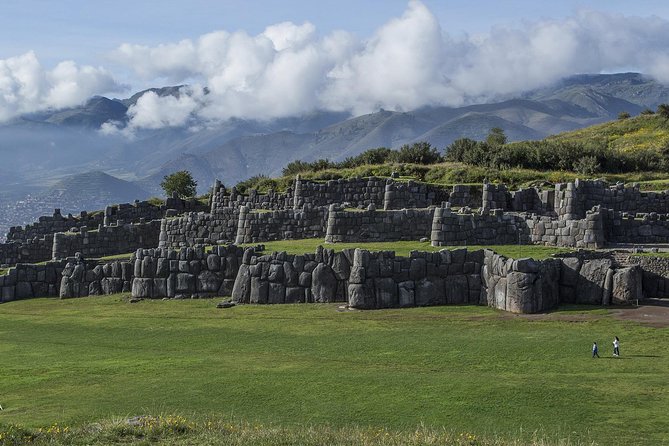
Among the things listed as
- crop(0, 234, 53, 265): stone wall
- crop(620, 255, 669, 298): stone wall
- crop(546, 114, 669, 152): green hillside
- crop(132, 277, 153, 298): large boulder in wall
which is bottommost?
crop(132, 277, 153, 298): large boulder in wall

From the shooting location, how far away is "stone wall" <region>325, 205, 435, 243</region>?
38.5 m

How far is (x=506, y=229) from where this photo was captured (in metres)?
36.8

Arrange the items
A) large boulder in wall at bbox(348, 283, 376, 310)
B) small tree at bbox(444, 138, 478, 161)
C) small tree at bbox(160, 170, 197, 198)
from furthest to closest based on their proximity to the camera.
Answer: small tree at bbox(160, 170, 197, 198) < small tree at bbox(444, 138, 478, 161) < large boulder in wall at bbox(348, 283, 376, 310)

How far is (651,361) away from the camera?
2166 centimetres

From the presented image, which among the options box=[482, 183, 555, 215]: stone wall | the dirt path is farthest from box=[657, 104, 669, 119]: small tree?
the dirt path

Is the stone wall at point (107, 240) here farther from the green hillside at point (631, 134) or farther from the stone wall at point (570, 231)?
the green hillside at point (631, 134)

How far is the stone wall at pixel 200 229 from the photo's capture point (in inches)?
1844

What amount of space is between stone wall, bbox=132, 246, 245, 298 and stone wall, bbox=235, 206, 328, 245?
8.14 metres

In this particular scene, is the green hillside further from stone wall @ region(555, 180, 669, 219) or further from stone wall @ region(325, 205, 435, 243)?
stone wall @ region(325, 205, 435, 243)

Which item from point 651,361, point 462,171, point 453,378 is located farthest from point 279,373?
point 462,171

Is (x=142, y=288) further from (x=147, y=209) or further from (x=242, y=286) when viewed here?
(x=147, y=209)

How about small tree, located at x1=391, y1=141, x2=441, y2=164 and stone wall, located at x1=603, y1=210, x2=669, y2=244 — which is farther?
small tree, located at x1=391, y1=141, x2=441, y2=164

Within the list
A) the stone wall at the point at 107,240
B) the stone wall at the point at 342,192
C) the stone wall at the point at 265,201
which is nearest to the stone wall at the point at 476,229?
the stone wall at the point at 342,192

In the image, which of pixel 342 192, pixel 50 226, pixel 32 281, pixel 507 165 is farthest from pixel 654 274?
pixel 50 226
